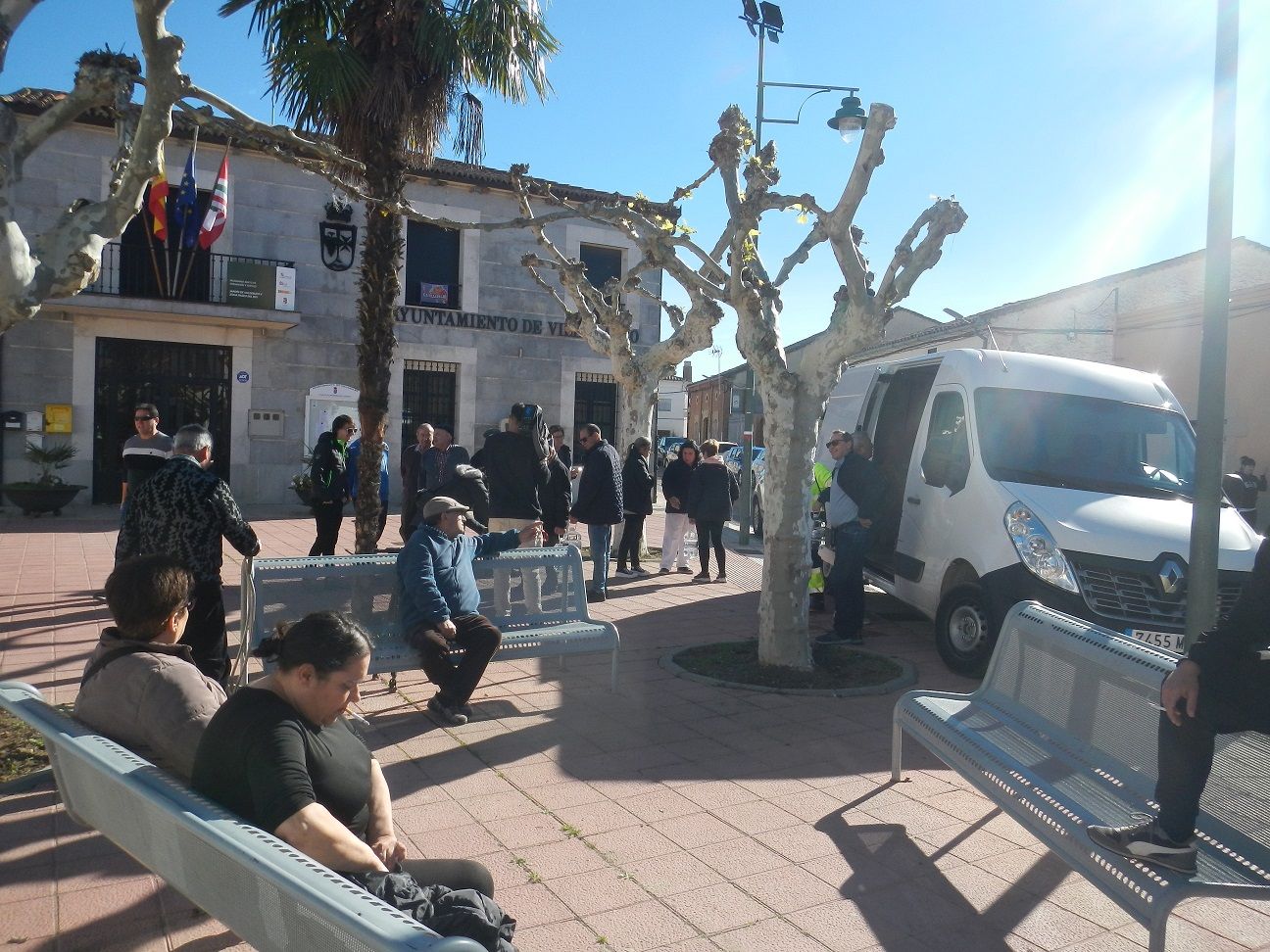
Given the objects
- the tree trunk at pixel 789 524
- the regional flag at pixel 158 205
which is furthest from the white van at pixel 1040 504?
the regional flag at pixel 158 205

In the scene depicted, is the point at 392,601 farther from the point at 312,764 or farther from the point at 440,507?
the point at 312,764

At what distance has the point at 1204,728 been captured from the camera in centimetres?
318

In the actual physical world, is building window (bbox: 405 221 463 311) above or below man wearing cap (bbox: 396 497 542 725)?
above

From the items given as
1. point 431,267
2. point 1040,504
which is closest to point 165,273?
point 431,267

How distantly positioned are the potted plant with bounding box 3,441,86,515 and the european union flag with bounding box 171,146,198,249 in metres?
4.41

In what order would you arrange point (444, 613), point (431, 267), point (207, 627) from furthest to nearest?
point (431, 267)
point (444, 613)
point (207, 627)

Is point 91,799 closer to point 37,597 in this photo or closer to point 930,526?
point 930,526

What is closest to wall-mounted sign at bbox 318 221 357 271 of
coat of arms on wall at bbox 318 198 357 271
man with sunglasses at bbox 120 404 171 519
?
coat of arms on wall at bbox 318 198 357 271

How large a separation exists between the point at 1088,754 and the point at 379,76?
28.4 ft

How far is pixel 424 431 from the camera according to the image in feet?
38.5

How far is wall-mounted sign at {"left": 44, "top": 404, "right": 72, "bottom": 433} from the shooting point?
18.7 meters

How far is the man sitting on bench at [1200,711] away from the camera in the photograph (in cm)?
312

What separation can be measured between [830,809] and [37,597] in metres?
7.80

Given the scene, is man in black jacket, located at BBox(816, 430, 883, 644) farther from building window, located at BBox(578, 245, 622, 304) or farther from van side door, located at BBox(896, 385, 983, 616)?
building window, located at BBox(578, 245, 622, 304)
